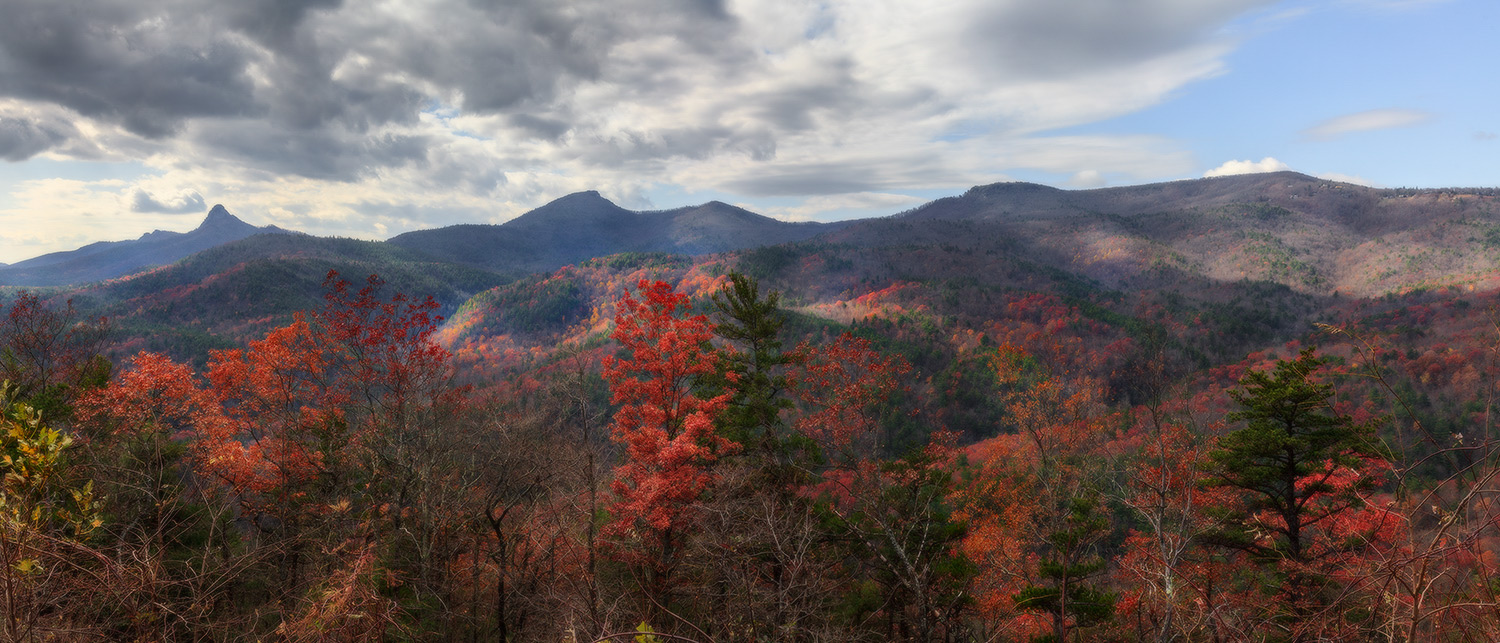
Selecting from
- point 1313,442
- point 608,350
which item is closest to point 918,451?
point 1313,442

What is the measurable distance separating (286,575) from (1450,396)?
111 metres

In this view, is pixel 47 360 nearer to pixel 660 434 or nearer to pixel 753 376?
pixel 660 434

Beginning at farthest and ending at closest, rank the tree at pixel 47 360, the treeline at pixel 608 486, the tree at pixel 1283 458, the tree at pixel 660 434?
1. the tree at pixel 47 360
2. the tree at pixel 660 434
3. the tree at pixel 1283 458
4. the treeline at pixel 608 486

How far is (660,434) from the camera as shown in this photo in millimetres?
20094

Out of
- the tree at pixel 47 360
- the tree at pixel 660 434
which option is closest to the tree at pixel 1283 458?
the tree at pixel 660 434

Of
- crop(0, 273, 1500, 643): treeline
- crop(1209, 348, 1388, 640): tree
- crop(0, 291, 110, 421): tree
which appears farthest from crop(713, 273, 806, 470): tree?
crop(0, 291, 110, 421): tree

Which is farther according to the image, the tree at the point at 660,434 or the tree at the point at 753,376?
the tree at the point at 753,376

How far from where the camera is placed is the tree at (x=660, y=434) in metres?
19.6

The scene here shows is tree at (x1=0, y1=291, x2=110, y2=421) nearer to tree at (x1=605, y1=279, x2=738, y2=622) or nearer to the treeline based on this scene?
the treeline

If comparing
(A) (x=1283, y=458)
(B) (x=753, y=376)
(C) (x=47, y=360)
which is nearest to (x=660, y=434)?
(B) (x=753, y=376)

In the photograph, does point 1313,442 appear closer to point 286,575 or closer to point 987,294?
point 286,575

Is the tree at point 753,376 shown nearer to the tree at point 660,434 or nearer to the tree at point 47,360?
the tree at point 660,434

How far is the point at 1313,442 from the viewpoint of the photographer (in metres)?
17.6

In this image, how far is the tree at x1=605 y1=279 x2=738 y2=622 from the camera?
772 inches
